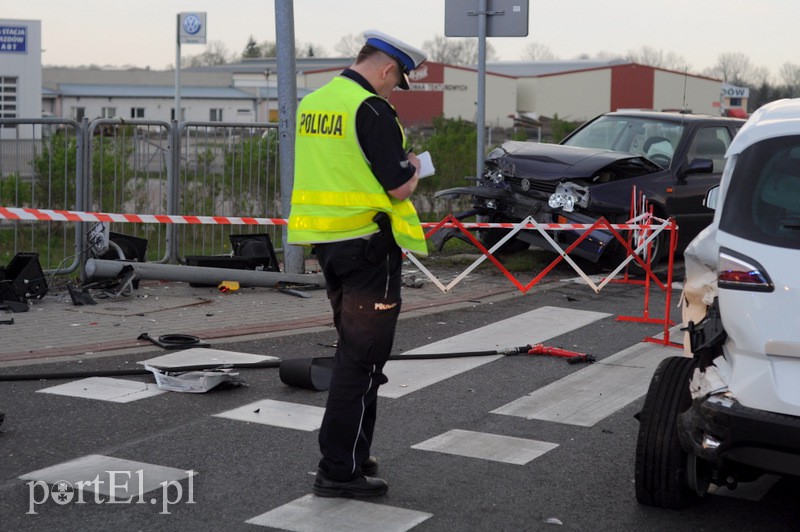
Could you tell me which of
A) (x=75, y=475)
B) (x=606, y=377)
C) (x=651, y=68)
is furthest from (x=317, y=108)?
(x=651, y=68)

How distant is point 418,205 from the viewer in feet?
63.1

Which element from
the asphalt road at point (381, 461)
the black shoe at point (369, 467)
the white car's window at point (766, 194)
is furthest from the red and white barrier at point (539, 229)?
the white car's window at point (766, 194)

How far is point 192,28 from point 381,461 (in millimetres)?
26452

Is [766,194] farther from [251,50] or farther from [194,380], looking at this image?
[251,50]

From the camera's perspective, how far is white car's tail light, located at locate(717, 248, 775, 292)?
14.0 feet

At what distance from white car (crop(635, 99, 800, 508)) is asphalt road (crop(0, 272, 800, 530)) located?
1.08 feet

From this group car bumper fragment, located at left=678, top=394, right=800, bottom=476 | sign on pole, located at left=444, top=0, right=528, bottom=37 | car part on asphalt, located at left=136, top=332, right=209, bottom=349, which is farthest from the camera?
sign on pole, located at left=444, top=0, right=528, bottom=37

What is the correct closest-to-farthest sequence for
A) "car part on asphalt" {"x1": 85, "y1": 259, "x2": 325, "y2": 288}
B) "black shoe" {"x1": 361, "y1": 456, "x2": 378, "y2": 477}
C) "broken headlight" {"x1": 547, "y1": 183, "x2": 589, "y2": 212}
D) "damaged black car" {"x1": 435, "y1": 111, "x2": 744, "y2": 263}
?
"black shoe" {"x1": 361, "y1": 456, "x2": 378, "y2": 477} → "car part on asphalt" {"x1": 85, "y1": 259, "x2": 325, "y2": 288} → "broken headlight" {"x1": 547, "y1": 183, "x2": 589, "y2": 212} → "damaged black car" {"x1": 435, "y1": 111, "x2": 744, "y2": 263}

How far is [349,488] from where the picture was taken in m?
4.92

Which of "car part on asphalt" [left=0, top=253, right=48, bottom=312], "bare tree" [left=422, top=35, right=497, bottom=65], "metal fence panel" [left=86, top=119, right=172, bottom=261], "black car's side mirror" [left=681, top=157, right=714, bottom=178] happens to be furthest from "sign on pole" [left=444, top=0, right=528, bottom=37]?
"bare tree" [left=422, top=35, right=497, bottom=65]

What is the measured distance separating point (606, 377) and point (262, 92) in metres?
74.2

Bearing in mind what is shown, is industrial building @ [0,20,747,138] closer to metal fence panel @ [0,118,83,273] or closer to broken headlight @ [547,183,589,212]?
broken headlight @ [547,183,589,212]

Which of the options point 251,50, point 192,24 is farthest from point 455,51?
point 192,24

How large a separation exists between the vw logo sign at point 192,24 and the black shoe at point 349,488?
2662 cm
